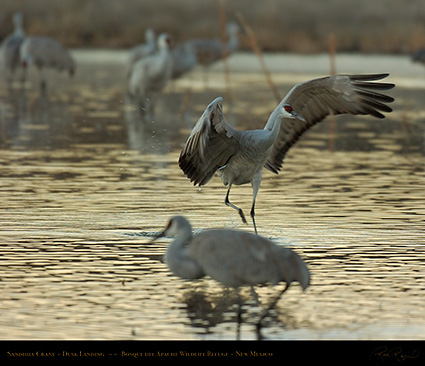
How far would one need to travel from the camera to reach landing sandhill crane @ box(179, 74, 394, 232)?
9.37 m

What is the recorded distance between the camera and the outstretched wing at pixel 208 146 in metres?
8.96

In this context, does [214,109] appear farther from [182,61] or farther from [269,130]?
[182,61]

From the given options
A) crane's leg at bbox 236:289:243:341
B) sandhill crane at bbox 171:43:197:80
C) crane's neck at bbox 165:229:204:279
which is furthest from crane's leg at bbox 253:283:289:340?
sandhill crane at bbox 171:43:197:80

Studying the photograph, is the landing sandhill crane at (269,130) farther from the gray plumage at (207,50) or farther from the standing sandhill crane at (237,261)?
the gray plumage at (207,50)

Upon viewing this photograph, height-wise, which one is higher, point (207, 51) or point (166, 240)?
point (166, 240)

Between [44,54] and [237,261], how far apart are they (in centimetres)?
1838

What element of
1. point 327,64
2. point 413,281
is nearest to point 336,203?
point 413,281

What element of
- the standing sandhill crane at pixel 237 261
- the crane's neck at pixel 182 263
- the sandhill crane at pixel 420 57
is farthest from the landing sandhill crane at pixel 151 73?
the standing sandhill crane at pixel 237 261

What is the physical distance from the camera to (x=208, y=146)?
31.3 ft

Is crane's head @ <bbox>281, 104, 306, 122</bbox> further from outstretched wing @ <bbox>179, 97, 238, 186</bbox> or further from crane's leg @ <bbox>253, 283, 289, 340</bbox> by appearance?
crane's leg @ <bbox>253, 283, 289, 340</bbox>

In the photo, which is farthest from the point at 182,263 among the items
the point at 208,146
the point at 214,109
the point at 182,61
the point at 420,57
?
the point at 182,61

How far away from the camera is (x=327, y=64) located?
28625mm

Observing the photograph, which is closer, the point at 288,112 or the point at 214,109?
the point at 214,109

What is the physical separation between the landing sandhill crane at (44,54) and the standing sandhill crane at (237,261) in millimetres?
17638
